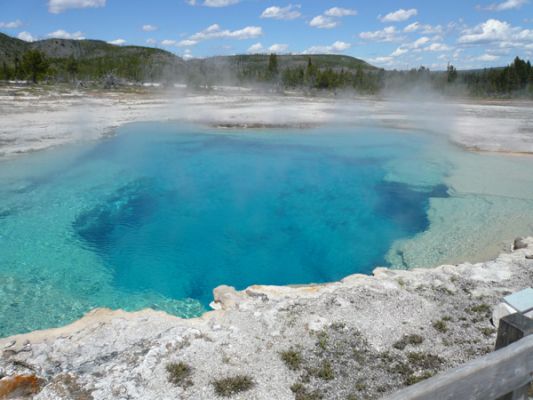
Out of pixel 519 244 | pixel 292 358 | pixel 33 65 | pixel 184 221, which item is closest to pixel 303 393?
pixel 292 358

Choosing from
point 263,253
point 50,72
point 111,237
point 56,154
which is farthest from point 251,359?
point 50,72

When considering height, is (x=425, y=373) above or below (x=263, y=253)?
above

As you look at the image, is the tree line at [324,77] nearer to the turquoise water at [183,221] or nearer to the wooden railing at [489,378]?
the turquoise water at [183,221]

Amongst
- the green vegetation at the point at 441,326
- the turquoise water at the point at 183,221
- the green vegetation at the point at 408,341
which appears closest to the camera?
the green vegetation at the point at 408,341

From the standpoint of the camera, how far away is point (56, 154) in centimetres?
1712

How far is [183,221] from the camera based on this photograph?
1112 centimetres

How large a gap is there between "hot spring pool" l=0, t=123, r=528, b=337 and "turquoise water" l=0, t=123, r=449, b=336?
4 cm

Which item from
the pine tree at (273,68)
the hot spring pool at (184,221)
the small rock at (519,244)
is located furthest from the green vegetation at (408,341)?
the pine tree at (273,68)

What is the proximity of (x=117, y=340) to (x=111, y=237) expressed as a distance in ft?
17.0

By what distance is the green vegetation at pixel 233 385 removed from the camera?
12.9 ft

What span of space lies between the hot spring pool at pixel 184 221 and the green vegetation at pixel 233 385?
2.88 meters

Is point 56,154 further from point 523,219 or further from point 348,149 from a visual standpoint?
point 523,219

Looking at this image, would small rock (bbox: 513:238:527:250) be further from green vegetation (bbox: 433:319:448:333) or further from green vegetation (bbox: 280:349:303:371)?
green vegetation (bbox: 280:349:303:371)

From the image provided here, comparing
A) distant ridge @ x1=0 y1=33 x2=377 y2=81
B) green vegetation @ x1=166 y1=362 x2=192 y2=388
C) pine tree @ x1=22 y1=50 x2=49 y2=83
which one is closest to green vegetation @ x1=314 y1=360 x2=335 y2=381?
green vegetation @ x1=166 y1=362 x2=192 y2=388
